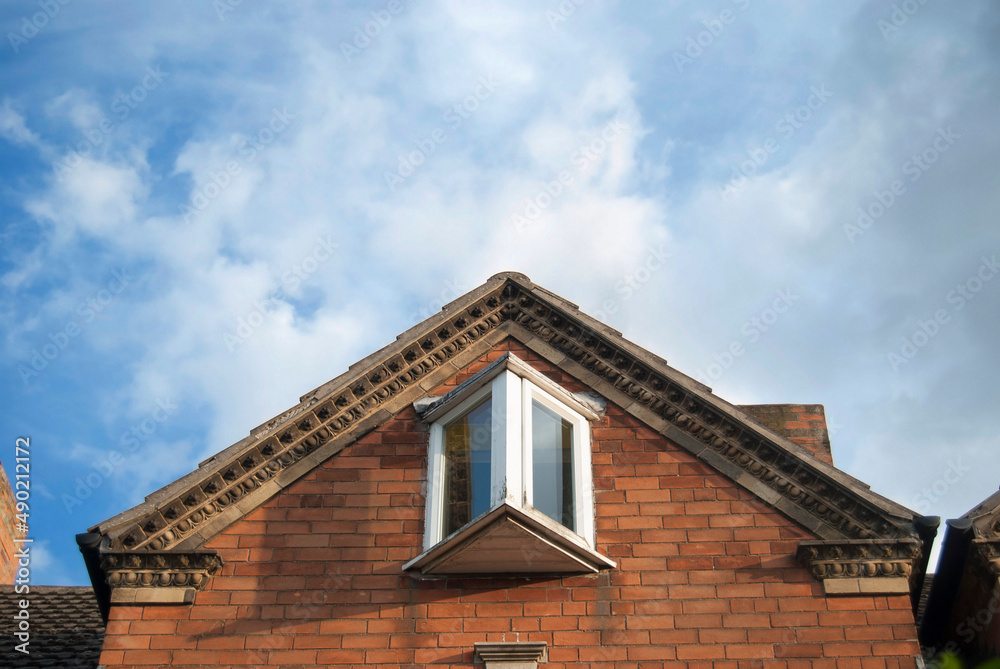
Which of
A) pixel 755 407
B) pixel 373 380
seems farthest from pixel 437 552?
pixel 755 407

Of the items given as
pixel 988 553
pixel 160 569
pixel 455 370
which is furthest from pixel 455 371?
pixel 988 553

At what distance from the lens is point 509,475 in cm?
1025

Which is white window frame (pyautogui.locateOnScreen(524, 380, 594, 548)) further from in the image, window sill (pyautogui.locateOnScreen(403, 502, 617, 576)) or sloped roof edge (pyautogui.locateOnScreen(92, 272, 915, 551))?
sloped roof edge (pyautogui.locateOnScreen(92, 272, 915, 551))

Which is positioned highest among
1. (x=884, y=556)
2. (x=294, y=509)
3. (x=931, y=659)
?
(x=294, y=509)

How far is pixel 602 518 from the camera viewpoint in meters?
10.7

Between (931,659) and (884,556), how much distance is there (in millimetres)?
2142

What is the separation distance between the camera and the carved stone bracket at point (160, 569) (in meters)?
10.3

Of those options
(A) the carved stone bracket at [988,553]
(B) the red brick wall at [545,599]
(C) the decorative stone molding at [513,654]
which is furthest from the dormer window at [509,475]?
(A) the carved stone bracket at [988,553]

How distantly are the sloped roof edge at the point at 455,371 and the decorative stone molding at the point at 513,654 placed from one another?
293 cm

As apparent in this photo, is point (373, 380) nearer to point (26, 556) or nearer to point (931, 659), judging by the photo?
point (26, 556)

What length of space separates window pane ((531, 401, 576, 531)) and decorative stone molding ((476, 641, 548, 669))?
4.57 ft

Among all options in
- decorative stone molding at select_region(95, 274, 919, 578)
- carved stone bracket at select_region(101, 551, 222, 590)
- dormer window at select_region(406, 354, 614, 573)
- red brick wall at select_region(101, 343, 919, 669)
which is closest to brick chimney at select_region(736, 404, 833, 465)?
decorative stone molding at select_region(95, 274, 919, 578)

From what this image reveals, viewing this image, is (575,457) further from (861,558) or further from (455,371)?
(861,558)

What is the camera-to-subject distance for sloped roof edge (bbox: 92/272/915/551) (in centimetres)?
1058
